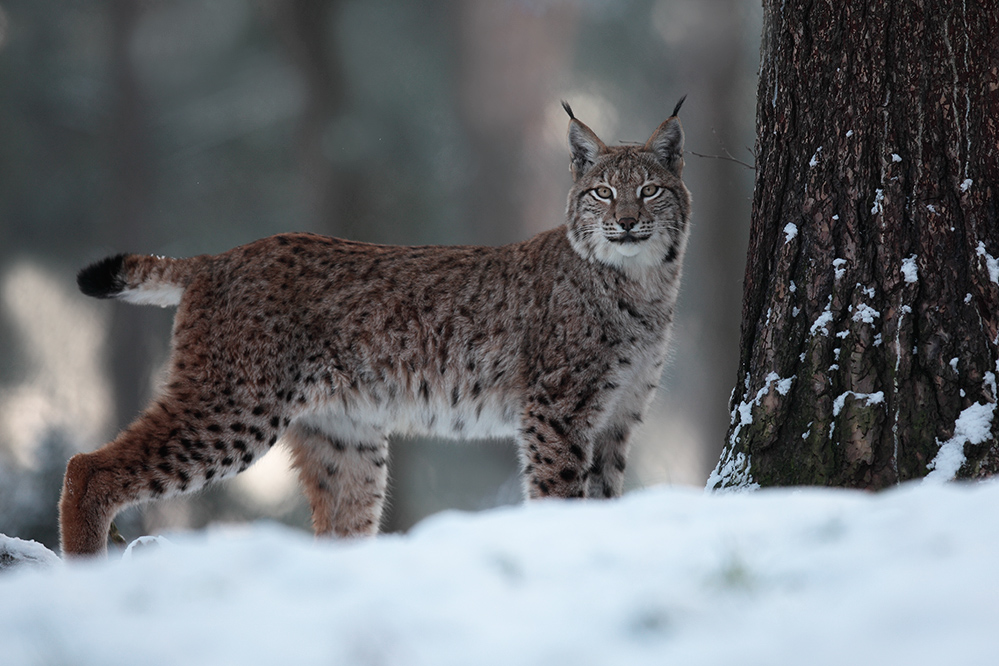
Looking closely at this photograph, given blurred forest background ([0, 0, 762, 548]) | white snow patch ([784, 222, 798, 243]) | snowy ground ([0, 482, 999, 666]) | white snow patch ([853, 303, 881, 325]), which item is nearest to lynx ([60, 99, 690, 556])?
white snow patch ([784, 222, 798, 243])

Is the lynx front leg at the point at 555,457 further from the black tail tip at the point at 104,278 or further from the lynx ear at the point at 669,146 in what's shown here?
the black tail tip at the point at 104,278

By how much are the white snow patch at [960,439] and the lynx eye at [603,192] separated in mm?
1974

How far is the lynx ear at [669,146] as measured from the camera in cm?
462

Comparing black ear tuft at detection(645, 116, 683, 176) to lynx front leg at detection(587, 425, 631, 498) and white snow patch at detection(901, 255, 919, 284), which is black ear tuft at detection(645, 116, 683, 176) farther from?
white snow patch at detection(901, 255, 919, 284)

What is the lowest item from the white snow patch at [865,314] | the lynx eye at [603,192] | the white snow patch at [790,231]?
the white snow patch at [865,314]

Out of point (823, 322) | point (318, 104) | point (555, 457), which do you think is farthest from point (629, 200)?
point (318, 104)

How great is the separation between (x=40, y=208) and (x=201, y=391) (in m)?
8.93

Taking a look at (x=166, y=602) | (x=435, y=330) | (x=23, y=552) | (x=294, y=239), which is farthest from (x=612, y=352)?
(x=166, y=602)

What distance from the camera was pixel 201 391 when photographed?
4270 millimetres

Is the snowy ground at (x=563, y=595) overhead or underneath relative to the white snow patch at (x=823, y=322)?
underneath

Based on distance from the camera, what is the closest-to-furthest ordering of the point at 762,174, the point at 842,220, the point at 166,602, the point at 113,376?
the point at 166,602
the point at 842,220
the point at 762,174
the point at 113,376

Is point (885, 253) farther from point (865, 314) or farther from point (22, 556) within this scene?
point (22, 556)

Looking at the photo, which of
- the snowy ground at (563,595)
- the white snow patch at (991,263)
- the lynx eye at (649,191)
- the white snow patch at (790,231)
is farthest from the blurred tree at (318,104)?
the snowy ground at (563,595)

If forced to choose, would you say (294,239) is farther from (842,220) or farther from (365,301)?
(842,220)
